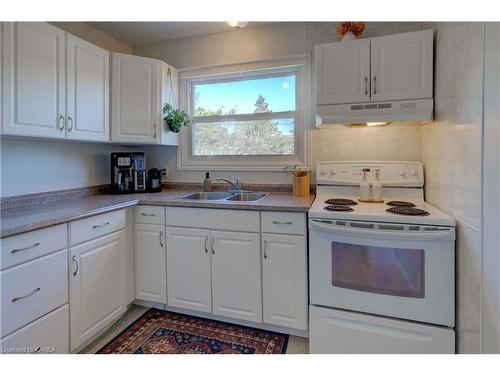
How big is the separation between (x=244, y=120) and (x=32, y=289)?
2.03 meters

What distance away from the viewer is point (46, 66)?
5.68ft

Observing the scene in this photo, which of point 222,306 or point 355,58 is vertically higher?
point 355,58

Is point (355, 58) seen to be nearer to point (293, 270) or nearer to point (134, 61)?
point (293, 270)

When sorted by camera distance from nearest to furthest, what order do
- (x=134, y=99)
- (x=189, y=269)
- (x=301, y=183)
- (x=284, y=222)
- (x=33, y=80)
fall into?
(x=33, y=80), (x=284, y=222), (x=189, y=269), (x=301, y=183), (x=134, y=99)

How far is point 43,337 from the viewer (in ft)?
4.69

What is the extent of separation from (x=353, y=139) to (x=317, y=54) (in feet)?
2.40

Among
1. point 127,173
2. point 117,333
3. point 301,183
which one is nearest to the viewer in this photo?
point 117,333

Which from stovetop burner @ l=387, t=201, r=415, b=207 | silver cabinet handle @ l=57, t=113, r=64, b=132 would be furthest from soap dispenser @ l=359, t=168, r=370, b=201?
silver cabinet handle @ l=57, t=113, r=64, b=132

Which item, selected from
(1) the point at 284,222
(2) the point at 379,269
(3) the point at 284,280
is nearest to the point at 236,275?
(3) the point at 284,280

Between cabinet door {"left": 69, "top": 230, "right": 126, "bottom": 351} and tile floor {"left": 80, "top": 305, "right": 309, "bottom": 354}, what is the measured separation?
0.20 feet

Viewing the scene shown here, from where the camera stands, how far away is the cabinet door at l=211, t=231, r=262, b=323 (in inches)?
72.7

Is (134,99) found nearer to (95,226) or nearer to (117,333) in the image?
(95,226)

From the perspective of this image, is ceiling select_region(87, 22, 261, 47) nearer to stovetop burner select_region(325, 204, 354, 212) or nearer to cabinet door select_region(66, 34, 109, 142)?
cabinet door select_region(66, 34, 109, 142)
